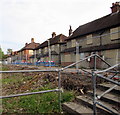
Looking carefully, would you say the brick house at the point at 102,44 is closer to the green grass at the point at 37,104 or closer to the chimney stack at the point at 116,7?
the chimney stack at the point at 116,7

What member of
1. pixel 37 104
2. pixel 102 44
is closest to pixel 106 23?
pixel 102 44

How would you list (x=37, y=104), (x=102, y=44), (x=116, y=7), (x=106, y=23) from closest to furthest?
(x=37, y=104)
(x=102, y=44)
(x=106, y=23)
(x=116, y=7)

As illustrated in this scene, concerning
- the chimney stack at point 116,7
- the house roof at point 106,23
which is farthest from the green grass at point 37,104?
the chimney stack at point 116,7

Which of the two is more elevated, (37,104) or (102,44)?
(102,44)

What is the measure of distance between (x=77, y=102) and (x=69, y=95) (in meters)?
0.41

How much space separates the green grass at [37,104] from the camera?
130 inches

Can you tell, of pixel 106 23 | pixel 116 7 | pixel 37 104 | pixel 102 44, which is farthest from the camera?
pixel 116 7

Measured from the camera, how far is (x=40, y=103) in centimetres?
361

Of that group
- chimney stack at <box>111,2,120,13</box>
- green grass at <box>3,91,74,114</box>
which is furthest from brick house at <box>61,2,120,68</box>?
green grass at <box>3,91,74,114</box>

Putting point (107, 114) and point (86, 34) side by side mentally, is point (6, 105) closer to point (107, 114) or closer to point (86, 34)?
point (107, 114)

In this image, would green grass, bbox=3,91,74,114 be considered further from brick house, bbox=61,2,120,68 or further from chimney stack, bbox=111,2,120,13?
chimney stack, bbox=111,2,120,13

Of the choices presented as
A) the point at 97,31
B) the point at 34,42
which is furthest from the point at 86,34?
the point at 34,42

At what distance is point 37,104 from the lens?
356 cm

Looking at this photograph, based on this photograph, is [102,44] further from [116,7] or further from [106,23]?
[116,7]
